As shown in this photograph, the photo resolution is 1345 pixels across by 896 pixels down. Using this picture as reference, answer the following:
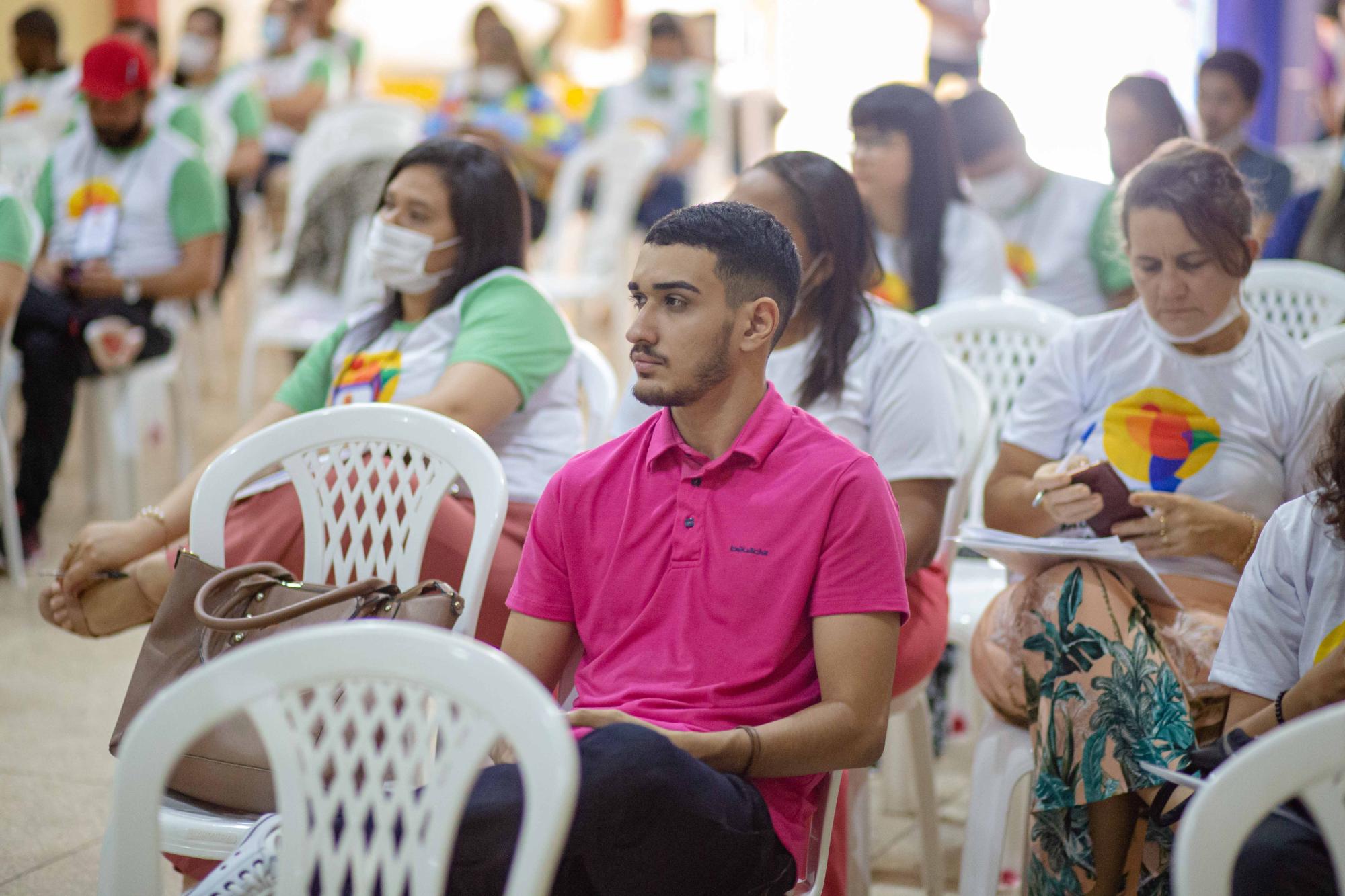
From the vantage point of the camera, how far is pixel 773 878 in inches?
56.0

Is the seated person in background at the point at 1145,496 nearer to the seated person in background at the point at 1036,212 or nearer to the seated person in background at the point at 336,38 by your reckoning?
the seated person in background at the point at 1036,212

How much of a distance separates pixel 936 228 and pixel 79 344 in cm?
243

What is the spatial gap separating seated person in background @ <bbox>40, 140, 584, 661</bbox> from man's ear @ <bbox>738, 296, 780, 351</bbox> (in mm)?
689

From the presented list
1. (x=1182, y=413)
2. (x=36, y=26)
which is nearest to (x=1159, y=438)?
(x=1182, y=413)

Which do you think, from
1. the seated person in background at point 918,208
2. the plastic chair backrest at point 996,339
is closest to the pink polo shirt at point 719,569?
the plastic chair backrest at point 996,339

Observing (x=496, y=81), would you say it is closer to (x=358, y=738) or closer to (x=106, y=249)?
(x=106, y=249)

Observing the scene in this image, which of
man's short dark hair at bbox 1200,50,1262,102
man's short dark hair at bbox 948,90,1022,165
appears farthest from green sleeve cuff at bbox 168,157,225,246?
man's short dark hair at bbox 1200,50,1262,102

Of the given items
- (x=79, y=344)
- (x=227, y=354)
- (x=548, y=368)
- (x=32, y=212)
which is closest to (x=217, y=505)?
(x=548, y=368)

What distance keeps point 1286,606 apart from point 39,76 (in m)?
6.06

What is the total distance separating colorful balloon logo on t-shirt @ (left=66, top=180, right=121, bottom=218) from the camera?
13.1ft

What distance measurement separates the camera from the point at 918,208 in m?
3.10

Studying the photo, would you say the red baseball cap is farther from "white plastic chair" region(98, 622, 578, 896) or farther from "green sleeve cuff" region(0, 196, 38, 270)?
"white plastic chair" region(98, 622, 578, 896)

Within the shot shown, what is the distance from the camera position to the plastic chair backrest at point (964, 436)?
86.7 inches

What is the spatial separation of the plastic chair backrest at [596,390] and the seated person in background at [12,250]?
1677mm
